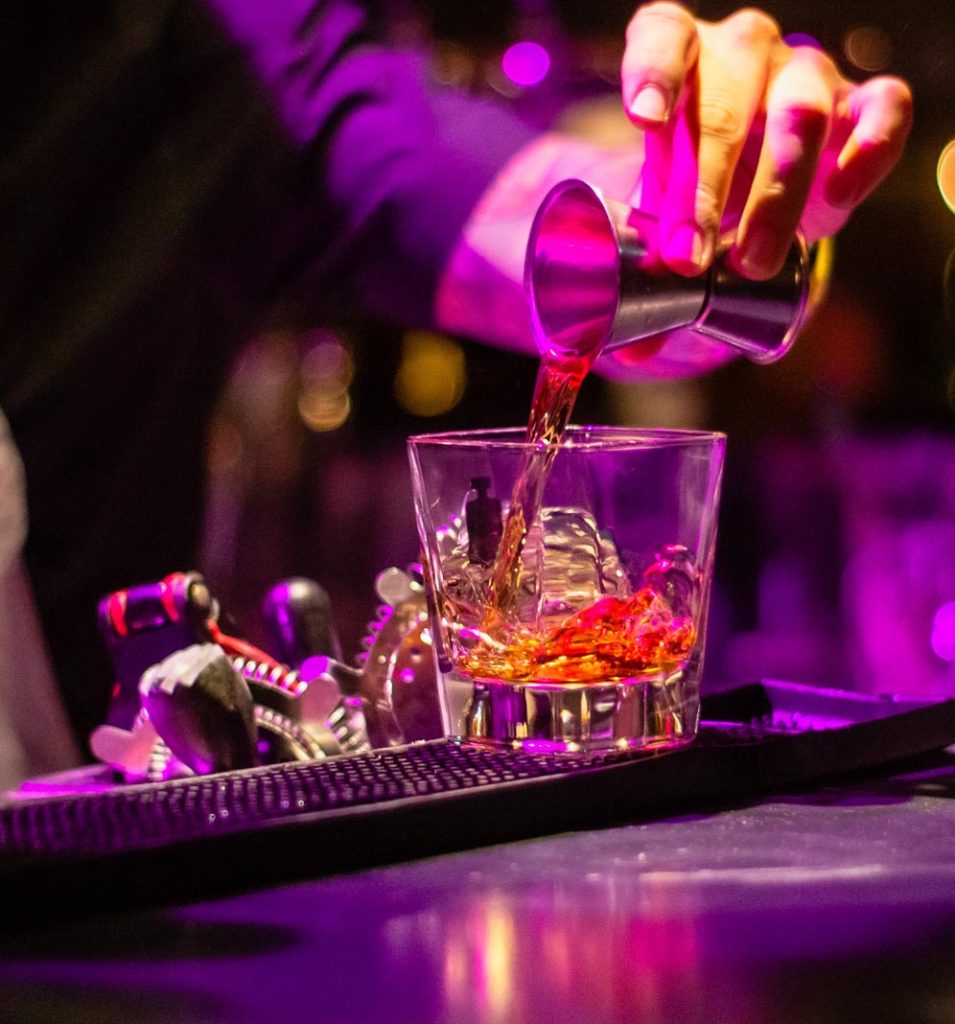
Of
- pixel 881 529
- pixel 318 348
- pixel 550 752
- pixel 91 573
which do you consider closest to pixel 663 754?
pixel 550 752

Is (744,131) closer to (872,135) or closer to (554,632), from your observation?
(872,135)

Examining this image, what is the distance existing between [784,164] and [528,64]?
2.35 metres

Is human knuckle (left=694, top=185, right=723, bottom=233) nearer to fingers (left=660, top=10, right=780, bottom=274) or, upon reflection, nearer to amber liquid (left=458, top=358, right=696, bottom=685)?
fingers (left=660, top=10, right=780, bottom=274)

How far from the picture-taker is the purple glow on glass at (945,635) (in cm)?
276

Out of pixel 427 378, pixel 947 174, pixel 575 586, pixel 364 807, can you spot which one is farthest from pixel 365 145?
pixel 427 378

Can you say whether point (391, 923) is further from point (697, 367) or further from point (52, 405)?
point (52, 405)

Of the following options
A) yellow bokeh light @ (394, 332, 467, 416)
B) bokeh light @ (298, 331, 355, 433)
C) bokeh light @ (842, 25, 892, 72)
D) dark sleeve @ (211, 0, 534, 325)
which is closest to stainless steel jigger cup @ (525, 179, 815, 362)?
dark sleeve @ (211, 0, 534, 325)

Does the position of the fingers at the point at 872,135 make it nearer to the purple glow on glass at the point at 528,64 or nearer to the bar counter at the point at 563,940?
the bar counter at the point at 563,940

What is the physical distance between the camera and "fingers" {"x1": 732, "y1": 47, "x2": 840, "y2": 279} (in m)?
0.83

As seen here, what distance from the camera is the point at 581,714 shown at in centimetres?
72

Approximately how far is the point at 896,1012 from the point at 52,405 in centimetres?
99

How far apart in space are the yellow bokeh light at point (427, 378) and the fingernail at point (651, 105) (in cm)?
390

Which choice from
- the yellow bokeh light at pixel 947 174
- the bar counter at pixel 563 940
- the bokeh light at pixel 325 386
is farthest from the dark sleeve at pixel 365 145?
the bokeh light at pixel 325 386

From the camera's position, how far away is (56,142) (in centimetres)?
127
